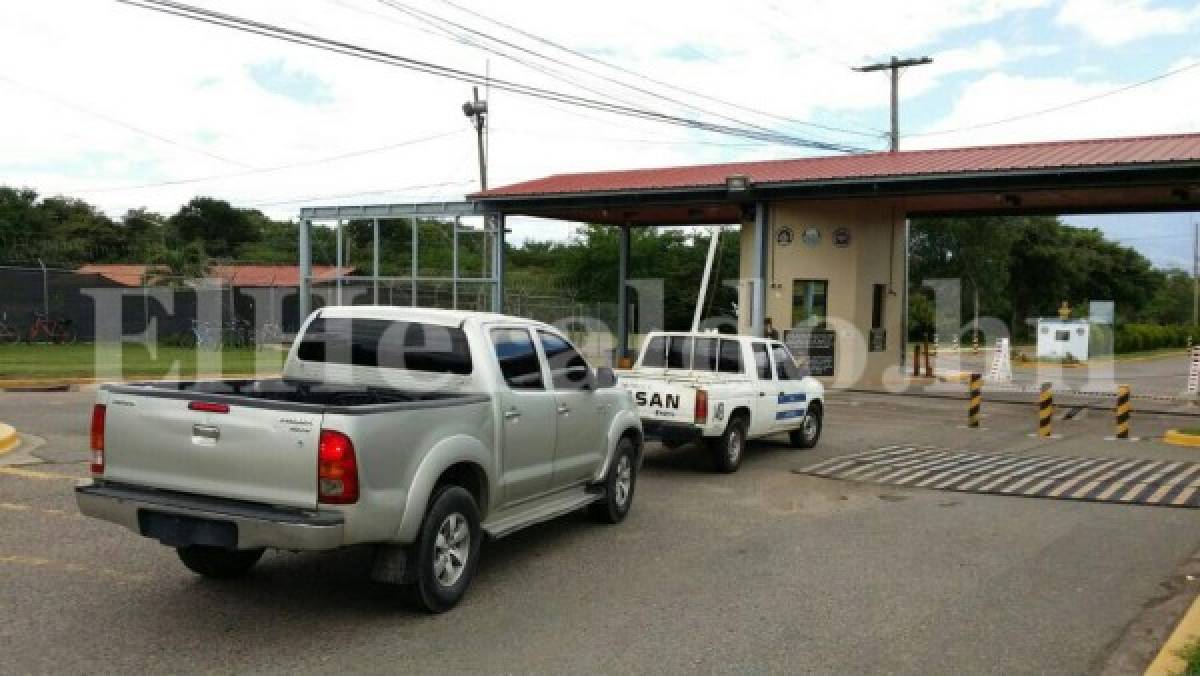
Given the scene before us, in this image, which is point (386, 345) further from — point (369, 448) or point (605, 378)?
point (605, 378)

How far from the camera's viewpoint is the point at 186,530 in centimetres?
564

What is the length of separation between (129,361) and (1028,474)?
859 inches

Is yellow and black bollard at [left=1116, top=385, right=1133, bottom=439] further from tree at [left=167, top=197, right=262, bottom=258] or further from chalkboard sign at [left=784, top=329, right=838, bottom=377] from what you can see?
tree at [left=167, top=197, right=262, bottom=258]

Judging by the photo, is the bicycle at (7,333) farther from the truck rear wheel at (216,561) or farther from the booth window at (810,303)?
the truck rear wheel at (216,561)

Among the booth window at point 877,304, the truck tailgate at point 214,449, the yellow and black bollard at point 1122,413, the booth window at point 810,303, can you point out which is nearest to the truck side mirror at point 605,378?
the truck tailgate at point 214,449

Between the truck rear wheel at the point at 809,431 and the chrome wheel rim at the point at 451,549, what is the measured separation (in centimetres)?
862

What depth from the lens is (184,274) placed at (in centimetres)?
3681

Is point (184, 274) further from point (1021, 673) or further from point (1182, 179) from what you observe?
point (1021, 673)

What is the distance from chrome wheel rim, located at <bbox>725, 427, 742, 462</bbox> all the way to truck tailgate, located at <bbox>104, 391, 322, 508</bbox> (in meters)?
7.19

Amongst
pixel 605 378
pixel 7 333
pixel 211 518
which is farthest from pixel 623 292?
pixel 211 518

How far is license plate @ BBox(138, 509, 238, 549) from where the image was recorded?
18.1 feet

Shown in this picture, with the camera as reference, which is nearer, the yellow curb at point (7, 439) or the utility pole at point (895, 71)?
the yellow curb at point (7, 439)

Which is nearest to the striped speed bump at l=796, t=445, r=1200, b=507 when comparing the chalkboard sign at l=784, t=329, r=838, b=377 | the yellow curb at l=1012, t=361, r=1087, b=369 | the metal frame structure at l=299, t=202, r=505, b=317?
the chalkboard sign at l=784, t=329, r=838, b=377

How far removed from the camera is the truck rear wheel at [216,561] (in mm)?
6672
